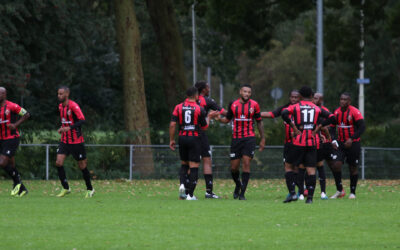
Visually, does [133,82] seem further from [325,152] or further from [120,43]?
[325,152]

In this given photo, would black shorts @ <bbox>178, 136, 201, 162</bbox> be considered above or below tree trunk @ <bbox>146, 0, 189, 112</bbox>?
below

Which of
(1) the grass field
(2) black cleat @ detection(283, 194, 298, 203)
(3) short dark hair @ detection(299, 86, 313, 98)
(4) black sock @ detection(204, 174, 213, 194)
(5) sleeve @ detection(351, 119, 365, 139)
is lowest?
(1) the grass field

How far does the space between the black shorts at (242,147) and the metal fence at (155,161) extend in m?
10.7

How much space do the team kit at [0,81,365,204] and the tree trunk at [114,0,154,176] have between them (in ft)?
31.1

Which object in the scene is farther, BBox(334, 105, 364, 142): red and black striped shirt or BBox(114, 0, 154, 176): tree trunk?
BBox(114, 0, 154, 176): tree trunk

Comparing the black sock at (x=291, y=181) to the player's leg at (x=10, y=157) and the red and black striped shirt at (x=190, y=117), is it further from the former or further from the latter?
the player's leg at (x=10, y=157)

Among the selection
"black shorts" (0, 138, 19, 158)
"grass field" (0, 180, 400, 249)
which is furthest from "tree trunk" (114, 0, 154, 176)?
"grass field" (0, 180, 400, 249)

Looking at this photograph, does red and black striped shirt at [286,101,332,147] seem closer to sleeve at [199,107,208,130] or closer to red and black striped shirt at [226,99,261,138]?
red and black striped shirt at [226,99,261,138]

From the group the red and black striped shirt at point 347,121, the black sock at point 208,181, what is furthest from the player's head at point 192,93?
the red and black striped shirt at point 347,121

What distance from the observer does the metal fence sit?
27.7 m

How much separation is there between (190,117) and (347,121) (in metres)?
3.30

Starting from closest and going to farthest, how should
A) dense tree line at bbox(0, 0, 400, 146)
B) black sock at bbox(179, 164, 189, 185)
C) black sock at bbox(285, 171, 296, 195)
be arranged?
black sock at bbox(285, 171, 296, 195)
black sock at bbox(179, 164, 189, 185)
dense tree line at bbox(0, 0, 400, 146)

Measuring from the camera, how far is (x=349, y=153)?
18.0 m

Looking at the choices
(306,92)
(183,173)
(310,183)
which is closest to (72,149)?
(183,173)
